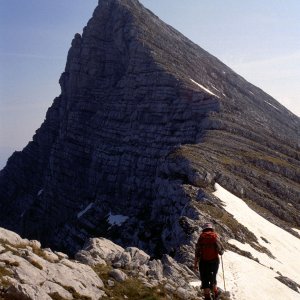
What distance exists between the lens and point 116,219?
269 feet

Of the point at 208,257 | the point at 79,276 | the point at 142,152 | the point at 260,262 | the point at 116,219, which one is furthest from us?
the point at 142,152

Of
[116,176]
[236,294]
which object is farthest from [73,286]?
[116,176]

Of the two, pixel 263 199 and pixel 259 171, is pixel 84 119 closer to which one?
pixel 259 171

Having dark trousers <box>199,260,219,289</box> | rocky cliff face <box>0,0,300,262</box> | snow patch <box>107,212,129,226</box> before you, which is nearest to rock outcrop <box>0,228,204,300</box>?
dark trousers <box>199,260,219,289</box>

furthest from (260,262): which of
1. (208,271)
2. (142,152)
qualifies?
(142,152)

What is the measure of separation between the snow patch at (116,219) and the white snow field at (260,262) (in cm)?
2488

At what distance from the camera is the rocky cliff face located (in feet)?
193

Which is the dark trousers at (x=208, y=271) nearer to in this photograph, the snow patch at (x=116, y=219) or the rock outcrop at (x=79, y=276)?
the rock outcrop at (x=79, y=276)

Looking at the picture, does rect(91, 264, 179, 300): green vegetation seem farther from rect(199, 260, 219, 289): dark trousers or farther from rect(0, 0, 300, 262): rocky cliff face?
rect(0, 0, 300, 262): rocky cliff face

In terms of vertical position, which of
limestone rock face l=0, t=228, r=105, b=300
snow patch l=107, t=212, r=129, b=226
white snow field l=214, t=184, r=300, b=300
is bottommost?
snow patch l=107, t=212, r=129, b=226

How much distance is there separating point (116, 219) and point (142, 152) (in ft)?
53.2

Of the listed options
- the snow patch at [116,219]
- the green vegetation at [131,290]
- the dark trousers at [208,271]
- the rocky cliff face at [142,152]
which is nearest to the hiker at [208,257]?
the dark trousers at [208,271]

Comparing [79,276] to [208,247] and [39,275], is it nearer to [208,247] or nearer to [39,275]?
[39,275]

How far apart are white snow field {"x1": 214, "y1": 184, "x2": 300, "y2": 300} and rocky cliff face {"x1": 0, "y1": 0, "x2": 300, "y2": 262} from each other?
2927mm
